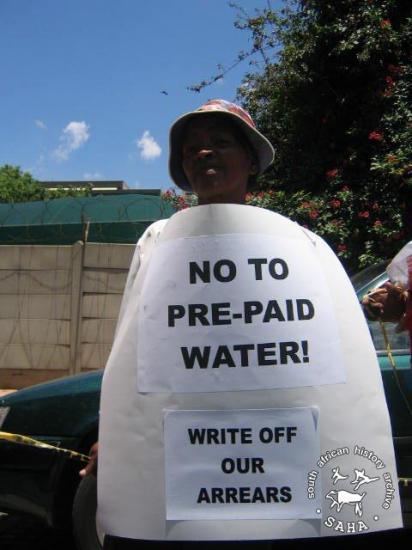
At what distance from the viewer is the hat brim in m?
1.39

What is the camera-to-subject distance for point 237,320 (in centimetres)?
115

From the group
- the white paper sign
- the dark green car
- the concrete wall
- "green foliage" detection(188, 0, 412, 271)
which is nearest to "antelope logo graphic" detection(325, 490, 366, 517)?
the white paper sign

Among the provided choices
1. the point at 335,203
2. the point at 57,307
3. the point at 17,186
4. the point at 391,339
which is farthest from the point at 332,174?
the point at 17,186

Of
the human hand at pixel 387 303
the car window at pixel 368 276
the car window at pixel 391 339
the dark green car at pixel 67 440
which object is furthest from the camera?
the car window at pixel 368 276

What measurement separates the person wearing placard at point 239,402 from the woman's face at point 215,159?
0.16 meters

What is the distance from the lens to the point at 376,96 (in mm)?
6531

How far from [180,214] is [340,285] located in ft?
1.22

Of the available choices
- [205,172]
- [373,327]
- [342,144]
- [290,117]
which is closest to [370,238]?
[342,144]

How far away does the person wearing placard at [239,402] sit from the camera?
1.11 metres

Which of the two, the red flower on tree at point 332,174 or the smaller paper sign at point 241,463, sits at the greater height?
the red flower on tree at point 332,174

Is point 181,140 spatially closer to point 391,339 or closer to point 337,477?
point 337,477

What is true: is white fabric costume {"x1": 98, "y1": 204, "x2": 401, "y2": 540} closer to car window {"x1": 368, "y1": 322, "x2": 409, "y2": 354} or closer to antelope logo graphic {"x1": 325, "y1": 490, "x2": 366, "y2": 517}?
antelope logo graphic {"x1": 325, "y1": 490, "x2": 366, "y2": 517}

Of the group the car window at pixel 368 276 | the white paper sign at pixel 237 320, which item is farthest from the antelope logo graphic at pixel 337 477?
the car window at pixel 368 276

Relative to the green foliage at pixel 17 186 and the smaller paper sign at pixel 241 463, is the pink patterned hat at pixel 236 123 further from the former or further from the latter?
the green foliage at pixel 17 186
